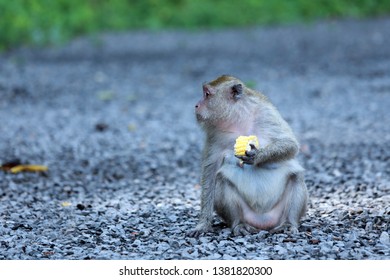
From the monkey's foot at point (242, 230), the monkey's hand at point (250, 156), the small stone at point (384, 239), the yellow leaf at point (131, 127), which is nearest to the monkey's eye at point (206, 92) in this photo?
the monkey's hand at point (250, 156)

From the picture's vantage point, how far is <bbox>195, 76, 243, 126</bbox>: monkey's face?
15.8ft

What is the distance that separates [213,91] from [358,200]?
5.17ft

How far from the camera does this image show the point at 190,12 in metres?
22.7

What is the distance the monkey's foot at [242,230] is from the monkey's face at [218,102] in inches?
24.6

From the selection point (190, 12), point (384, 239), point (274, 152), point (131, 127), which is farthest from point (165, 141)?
point (190, 12)

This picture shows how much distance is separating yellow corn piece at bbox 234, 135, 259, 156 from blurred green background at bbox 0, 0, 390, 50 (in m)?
15.6

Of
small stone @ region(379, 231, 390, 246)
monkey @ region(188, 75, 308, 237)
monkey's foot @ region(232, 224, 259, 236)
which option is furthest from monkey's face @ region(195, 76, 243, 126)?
small stone @ region(379, 231, 390, 246)

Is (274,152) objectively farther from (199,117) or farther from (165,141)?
(165,141)

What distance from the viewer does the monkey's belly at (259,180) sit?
482 centimetres

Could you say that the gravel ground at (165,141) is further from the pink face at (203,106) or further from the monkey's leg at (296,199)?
the pink face at (203,106)

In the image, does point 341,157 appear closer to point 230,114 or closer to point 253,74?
point 230,114

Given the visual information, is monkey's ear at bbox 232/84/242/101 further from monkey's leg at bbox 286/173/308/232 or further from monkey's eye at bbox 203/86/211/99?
monkey's leg at bbox 286/173/308/232

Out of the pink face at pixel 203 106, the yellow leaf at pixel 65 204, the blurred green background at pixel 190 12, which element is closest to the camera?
the pink face at pixel 203 106

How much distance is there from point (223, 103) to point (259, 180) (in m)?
0.50
